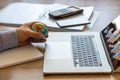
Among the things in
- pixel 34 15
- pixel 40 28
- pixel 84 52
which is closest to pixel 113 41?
pixel 84 52

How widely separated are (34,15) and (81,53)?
430mm

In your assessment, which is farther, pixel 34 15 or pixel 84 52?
pixel 34 15

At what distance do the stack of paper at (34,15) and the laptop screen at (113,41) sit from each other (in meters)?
0.14

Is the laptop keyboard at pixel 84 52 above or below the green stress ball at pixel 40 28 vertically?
below

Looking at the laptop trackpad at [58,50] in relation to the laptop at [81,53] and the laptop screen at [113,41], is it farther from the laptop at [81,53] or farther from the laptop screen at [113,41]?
the laptop screen at [113,41]

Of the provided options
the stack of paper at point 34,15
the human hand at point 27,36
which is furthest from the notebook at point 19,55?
the stack of paper at point 34,15

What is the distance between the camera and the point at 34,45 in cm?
88

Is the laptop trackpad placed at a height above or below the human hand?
below

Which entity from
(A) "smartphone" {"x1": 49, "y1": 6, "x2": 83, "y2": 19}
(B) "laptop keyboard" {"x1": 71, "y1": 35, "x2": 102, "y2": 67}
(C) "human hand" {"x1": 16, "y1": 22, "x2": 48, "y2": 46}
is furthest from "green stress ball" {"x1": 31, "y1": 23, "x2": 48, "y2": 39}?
(A) "smartphone" {"x1": 49, "y1": 6, "x2": 83, "y2": 19}

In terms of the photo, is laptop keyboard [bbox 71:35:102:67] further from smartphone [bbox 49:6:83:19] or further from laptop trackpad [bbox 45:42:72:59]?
smartphone [bbox 49:6:83:19]

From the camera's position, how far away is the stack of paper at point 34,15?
105cm

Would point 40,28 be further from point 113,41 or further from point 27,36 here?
point 113,41

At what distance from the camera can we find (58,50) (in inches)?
32.7

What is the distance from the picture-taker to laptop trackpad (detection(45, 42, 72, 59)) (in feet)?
2.60
